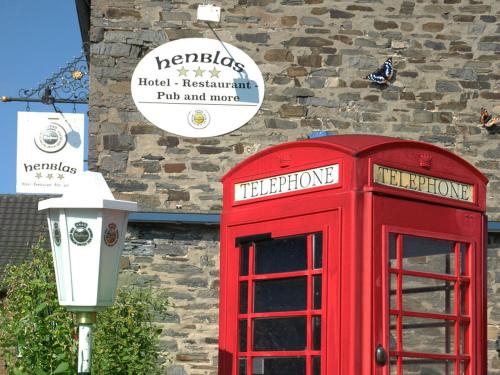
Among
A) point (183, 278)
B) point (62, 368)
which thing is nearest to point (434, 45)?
point (183, 278)

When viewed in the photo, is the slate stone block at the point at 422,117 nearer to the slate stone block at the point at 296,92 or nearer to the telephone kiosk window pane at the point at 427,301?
the slate stone block at the point at 296,92

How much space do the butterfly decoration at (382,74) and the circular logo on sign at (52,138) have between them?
17.5 ft

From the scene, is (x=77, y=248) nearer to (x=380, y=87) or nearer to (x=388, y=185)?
(x=388, y=185)

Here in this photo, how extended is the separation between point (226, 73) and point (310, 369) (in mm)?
5410

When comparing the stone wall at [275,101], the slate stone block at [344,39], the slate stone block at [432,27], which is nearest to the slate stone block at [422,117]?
the stone wall at [275,101]

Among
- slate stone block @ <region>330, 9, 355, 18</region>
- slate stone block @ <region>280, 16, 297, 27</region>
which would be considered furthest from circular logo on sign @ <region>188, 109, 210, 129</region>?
slate stone block @ <region>330, 9, 355, 18</region>

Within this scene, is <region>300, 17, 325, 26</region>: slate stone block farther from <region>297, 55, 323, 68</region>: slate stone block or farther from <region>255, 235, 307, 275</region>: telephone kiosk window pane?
<region>255, 235, 307, 275</region>: telephone kiosk window pane

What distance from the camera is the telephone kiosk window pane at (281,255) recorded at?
237 inches

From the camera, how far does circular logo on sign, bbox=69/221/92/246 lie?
544 cm

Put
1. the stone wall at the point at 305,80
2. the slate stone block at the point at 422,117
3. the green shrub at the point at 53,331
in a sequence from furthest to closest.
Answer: the slate stone block at the point at 422,117 → the stone wall at the point at 305,80 → the green shrub at the point at 53,331

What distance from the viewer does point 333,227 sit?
19.3 ft

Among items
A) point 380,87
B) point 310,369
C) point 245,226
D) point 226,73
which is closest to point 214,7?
point 226,73

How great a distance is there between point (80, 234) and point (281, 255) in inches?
49.2

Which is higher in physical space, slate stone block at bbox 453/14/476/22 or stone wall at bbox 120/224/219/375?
slate stone block at bbox 453/14/476/22
